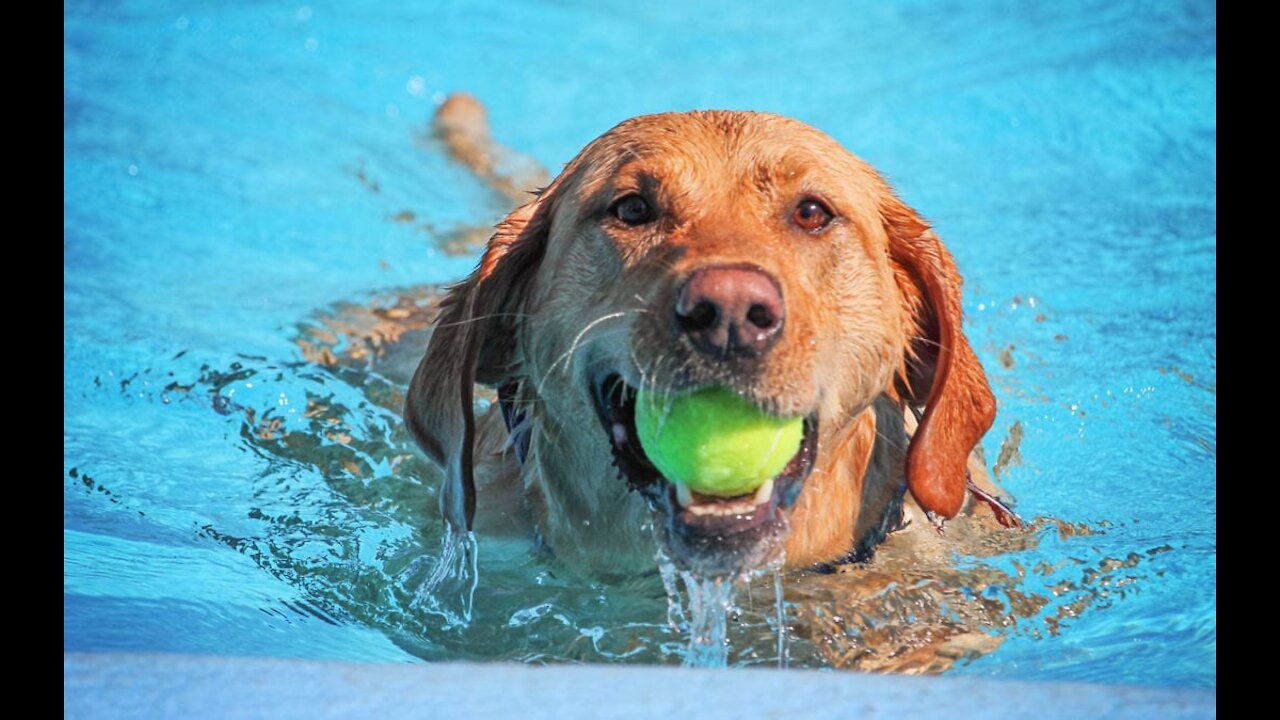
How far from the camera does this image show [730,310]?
296 cm

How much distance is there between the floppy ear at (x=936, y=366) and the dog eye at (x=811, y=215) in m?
0.28

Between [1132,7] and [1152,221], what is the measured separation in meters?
2.78

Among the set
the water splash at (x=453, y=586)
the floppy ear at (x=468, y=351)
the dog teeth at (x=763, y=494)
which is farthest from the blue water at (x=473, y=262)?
the dog teeth at (x=763, y=494)

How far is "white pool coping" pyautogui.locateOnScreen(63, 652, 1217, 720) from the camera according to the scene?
96.3 inches

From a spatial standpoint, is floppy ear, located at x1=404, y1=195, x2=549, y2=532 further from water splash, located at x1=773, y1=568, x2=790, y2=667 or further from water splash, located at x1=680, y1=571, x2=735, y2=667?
water splash, located at x1=773, y1=568, x2=790, y2=667

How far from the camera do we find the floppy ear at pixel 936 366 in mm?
3674

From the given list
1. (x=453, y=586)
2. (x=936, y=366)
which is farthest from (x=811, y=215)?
(x=453, y=586)

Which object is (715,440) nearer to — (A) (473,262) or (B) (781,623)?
(B) (781,623)

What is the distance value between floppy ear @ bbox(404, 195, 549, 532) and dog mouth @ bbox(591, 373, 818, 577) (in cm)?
51

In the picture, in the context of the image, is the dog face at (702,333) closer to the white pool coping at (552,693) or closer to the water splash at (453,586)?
the water splash at (453,586)

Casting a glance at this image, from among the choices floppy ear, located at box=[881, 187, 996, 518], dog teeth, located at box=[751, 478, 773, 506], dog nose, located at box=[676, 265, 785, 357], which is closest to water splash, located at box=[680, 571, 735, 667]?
dog teeth, located at box=[751, 478, 773, 506]

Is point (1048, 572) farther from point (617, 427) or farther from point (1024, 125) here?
point (1024, 125)
